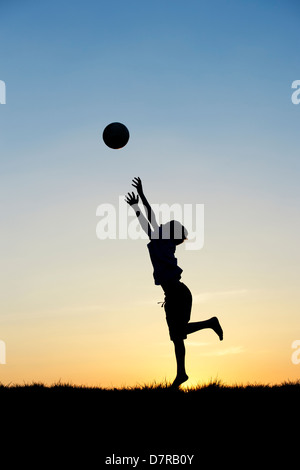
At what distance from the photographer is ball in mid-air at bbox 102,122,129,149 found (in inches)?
467

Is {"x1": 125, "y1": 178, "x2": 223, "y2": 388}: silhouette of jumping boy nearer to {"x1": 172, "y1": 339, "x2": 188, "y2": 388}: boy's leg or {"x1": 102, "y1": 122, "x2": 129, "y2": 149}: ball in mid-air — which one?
{"x1": 172, "y1": 339, "x2": 188, "y2": 388}: boy's leg

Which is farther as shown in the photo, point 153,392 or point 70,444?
point 153,392

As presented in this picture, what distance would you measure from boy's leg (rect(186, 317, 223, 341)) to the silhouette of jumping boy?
0.37 ft

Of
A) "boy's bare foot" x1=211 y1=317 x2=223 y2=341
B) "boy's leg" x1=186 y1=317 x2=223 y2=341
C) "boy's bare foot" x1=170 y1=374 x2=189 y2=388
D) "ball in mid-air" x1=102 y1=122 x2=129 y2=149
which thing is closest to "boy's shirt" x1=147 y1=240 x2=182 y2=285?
"boy's leg" x1=186 y1=317 x2=223 y2=341

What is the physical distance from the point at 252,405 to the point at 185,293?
2793 millimetres

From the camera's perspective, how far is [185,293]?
10.1 m

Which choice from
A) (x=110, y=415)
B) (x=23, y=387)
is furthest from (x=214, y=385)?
(x=23, y=387)

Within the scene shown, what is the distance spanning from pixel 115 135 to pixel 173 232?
9.62 ft

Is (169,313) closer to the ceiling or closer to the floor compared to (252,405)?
closer to the ceiling

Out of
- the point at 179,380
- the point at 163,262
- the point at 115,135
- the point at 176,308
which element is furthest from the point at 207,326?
the point at 115,135

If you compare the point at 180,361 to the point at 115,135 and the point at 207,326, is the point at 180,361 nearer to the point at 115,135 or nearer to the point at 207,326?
the point at 207,326

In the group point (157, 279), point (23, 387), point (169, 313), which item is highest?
point (157, 279)

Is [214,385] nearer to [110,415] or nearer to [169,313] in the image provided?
[169,313]
